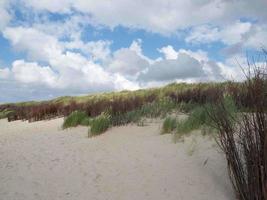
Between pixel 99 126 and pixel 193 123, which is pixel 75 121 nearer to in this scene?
pixel 99 126

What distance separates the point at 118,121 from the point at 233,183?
526 cm

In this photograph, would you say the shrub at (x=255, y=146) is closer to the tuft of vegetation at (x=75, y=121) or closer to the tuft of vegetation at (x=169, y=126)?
the tuft of vegetation at (x=169, y=126)

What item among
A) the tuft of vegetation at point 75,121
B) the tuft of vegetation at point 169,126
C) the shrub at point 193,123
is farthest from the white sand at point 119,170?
the tuft of vegetation at point 75,121

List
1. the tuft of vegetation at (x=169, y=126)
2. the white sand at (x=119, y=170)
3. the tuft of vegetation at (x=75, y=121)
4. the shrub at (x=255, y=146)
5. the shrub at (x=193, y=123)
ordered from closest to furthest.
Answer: the shrub at (x=255, y=146)
the white sand at (x=119, y=170)
the shrub at (x=193, y=123)
the tuft of vegetation at (x=169, y=126)
the tuft of vegetation at (x=75, y=121)

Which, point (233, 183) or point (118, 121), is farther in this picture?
point (118, 121)

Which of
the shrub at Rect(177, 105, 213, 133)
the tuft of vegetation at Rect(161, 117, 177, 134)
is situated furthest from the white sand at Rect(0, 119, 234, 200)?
the shrub at Rect(177, 105, 213, 133)

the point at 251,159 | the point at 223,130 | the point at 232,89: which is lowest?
the point at 251,159

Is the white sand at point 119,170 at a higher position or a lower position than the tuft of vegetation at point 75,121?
lower

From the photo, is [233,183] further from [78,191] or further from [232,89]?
[232,89]

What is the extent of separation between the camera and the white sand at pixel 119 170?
5.39 meters

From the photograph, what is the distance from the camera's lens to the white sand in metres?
5.39

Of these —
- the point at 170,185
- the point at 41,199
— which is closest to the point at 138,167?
the point at 170,185

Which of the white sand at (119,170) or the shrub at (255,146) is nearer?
the shrub at (255,146)

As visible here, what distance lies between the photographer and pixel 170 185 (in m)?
5.49
